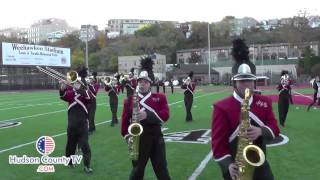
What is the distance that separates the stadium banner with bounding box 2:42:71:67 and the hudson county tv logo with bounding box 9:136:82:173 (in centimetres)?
4985

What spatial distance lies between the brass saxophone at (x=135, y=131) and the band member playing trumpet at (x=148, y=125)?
0.04 metres

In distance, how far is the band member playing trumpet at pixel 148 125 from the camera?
6.30 m

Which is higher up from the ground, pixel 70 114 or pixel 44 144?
pixel 70 114

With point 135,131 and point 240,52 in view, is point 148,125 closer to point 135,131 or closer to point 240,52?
point 135,131

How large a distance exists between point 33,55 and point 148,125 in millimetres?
57862

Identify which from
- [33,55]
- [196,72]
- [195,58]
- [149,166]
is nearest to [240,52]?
[149,166]

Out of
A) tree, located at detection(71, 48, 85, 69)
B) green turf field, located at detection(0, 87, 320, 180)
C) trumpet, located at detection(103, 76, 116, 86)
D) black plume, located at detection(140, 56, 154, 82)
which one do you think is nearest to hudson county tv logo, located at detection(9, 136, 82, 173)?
green turf field, located at detection(0, 87, 320, 180)

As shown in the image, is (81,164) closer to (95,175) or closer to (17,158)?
(95,175)

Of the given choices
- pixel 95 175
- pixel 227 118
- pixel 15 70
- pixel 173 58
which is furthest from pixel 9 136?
pixel 173 58

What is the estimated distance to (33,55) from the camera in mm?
61719

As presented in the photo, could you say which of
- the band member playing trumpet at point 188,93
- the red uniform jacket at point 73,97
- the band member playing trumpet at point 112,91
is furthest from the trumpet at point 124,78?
the red uniform jacket at point 73,97

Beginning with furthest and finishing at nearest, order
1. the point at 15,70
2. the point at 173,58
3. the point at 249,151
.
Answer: the point at 173,58 → the point at 15,70 → the point at 249,151

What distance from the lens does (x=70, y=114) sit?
884 centimetres

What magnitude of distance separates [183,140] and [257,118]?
810cm
